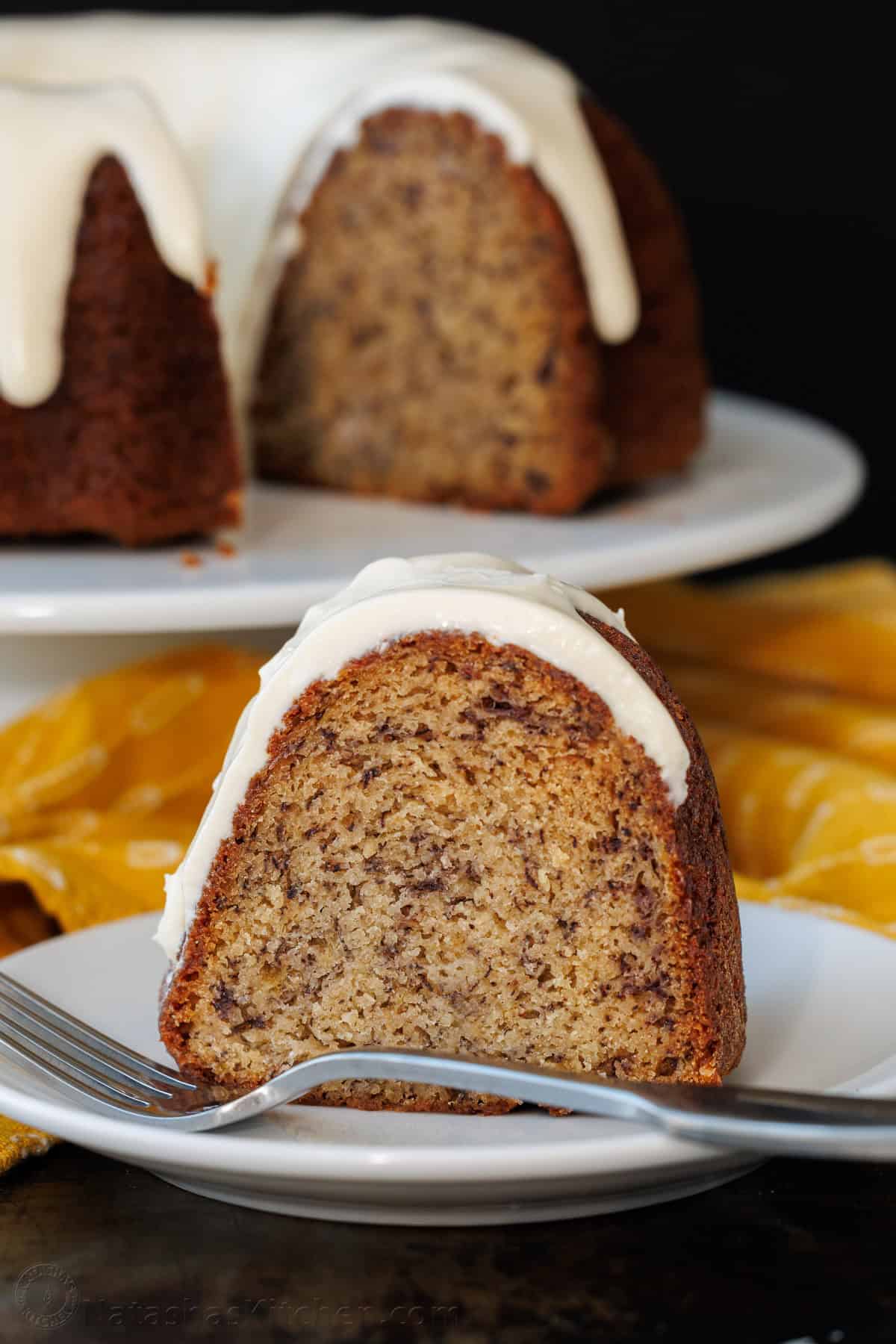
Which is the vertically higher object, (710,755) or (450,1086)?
(450,1086)

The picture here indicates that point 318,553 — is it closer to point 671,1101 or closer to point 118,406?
point 118,406

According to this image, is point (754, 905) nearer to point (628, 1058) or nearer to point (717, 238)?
point (628, 1058)

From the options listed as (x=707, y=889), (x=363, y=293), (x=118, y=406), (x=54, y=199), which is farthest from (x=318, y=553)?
(x=707, y=889)

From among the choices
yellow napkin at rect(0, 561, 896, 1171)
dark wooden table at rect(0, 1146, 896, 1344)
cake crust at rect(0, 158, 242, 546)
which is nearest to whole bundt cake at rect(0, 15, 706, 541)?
cake crust at rect(0, 158, 242, 546)

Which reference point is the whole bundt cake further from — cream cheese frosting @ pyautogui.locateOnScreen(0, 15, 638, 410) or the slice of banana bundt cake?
the slice of banana bundt cake

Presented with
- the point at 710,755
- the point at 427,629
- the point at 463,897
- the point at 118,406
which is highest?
the point at 427,629

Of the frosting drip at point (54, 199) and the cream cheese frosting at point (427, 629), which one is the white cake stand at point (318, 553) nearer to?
the frosting drip at point (54, 199)
